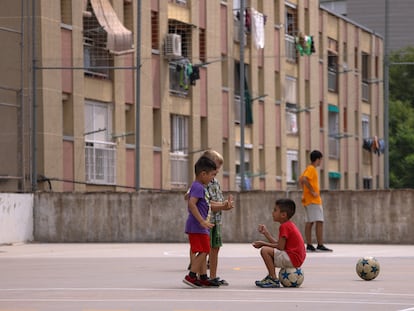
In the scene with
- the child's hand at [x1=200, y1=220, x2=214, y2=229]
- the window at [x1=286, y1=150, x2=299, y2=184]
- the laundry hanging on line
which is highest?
the laundry hanging on line

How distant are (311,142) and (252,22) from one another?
1142 centimetres

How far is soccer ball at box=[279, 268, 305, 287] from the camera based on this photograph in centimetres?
1639

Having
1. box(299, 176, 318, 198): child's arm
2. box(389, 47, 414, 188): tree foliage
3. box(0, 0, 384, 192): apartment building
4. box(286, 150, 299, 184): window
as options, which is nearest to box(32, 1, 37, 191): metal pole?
box(0, 0, 384, 192): apartment building

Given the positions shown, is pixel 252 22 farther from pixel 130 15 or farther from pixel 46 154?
pixel 46 154

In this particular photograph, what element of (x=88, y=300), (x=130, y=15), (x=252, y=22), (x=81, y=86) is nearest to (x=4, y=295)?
(x=88, y=300)

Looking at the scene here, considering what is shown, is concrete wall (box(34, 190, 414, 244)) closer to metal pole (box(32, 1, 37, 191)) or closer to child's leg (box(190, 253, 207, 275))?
metal pole (box(32, 1, 37, 191))

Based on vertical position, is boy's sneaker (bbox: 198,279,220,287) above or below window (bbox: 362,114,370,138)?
below

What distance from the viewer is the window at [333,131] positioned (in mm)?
75312

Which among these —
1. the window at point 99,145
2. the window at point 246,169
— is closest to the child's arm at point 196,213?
the window at point 99,145

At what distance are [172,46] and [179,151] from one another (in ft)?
15.0

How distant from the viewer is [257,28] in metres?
62.1

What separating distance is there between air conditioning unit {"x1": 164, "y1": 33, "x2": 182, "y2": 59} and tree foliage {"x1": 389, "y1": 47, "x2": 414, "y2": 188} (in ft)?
127

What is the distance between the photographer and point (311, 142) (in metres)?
71.6

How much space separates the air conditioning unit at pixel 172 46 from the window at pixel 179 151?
2940 mm
